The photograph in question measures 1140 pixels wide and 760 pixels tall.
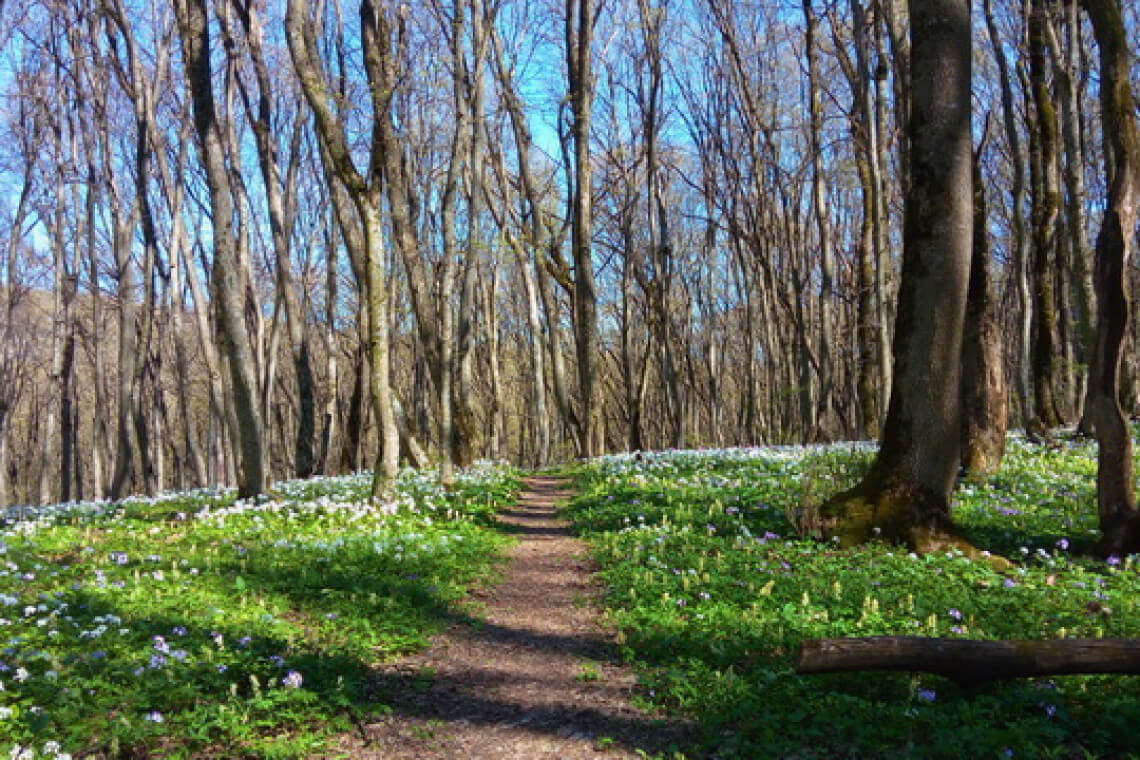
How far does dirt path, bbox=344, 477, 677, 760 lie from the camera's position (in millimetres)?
3396

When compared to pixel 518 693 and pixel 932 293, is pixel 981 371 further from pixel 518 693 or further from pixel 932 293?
pixel 518 693

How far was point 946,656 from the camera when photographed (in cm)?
324

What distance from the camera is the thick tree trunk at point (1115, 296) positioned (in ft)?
18.5

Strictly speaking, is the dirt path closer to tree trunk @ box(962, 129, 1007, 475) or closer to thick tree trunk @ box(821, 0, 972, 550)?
thick tree trunk @ box(821, 0, 972, 550)

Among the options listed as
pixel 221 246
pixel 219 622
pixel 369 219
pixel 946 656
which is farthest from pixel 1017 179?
pixel 219 622

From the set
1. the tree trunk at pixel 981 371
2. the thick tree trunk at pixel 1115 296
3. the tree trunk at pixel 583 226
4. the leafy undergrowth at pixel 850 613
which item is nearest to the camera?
the leafy undergrowth at pixel 850 613

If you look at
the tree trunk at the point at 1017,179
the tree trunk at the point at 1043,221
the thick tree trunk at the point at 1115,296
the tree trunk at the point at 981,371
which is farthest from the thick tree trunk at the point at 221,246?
the tree trunk at the point at 1017,179

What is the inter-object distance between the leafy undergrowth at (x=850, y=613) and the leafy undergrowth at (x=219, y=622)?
173 cm

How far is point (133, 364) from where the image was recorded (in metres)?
15.9

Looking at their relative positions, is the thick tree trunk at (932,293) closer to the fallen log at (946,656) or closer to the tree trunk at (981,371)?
the fallen log at (946,656)

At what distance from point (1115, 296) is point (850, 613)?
3795 millimetres

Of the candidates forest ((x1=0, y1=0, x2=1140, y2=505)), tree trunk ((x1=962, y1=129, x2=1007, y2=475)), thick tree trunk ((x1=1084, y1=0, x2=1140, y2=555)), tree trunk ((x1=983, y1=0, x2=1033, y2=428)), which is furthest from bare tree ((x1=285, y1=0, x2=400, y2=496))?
tree trunk ((x1=983, y1=0, x2=1033, y2=428))

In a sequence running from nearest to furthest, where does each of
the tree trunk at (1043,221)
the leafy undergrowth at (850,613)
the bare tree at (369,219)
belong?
the leafy undergrowth at (850,613) < the bare tree at (369,219) < the tree trunk at (1043,221)

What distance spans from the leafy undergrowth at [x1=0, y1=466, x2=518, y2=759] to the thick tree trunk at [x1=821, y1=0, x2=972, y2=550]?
4267 mm
